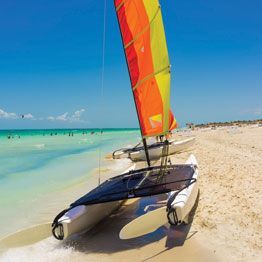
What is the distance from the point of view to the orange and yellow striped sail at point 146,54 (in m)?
7.72

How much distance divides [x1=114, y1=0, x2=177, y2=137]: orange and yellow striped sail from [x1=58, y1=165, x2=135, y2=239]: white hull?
2.37 metres

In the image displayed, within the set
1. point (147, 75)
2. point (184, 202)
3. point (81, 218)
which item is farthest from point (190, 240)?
point (147, 75)

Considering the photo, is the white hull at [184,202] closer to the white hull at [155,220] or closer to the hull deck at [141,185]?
the white hull at [155,220]

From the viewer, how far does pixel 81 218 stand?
19.7ft

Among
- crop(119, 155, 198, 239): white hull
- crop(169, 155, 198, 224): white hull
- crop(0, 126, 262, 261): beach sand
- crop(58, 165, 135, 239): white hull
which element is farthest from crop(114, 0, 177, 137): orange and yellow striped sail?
crop(119, 155, 198, 239): white hull

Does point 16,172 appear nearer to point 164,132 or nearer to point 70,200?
point 70,200

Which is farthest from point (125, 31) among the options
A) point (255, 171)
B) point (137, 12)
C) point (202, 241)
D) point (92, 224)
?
point (255, 171)

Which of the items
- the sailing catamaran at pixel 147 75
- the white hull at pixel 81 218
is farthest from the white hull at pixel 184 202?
the white hull at pixel 81 218

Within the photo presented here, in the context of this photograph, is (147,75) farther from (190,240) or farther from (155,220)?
(190,240)

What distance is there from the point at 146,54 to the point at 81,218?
422 centimetres

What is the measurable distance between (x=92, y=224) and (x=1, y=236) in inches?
75.1

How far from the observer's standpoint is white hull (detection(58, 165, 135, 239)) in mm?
5682

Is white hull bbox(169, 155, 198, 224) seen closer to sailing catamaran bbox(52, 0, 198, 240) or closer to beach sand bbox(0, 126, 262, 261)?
beach sand bbox(0, 126, 262, 261)

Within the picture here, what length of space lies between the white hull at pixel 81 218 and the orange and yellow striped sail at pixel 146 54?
237 centimetres
